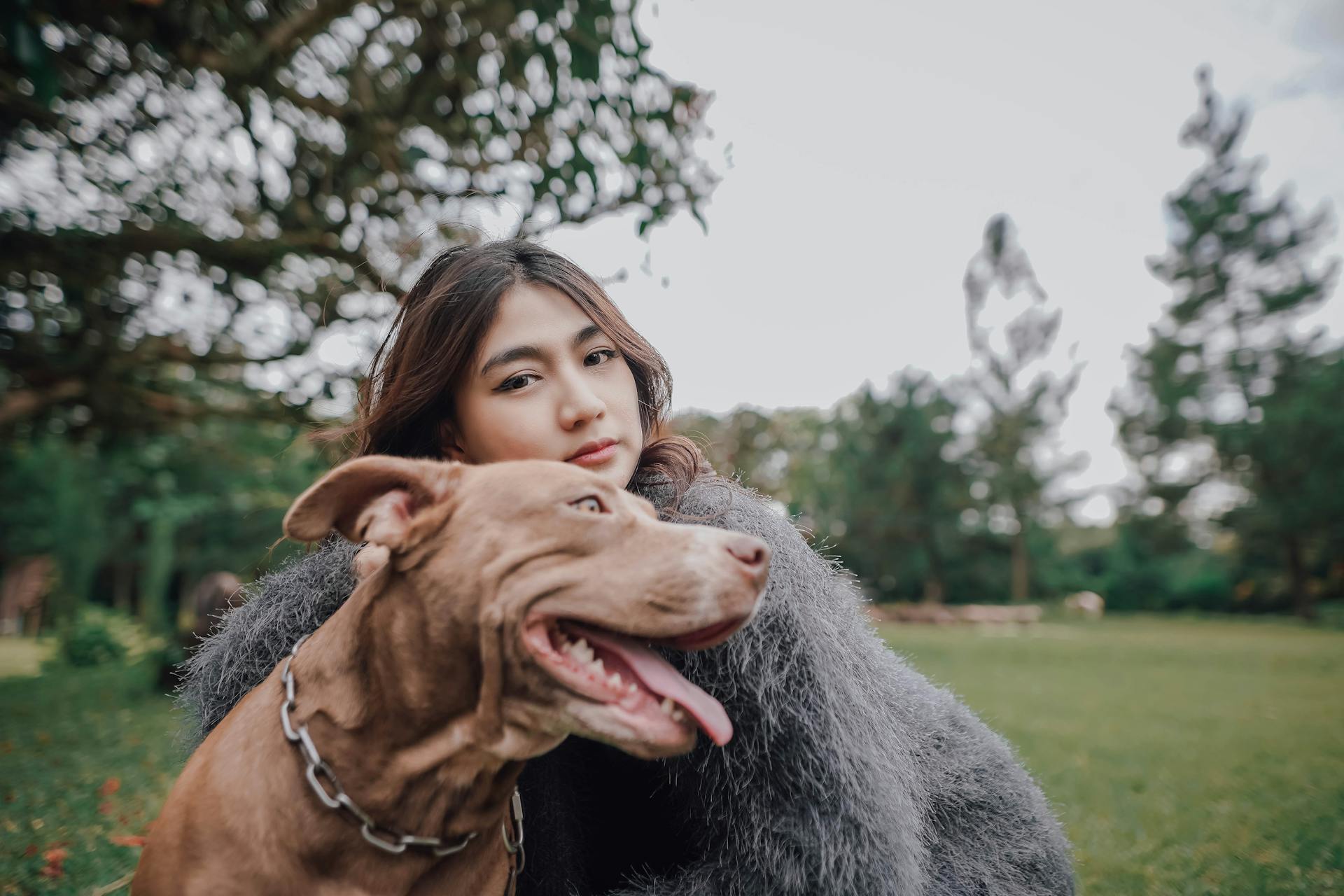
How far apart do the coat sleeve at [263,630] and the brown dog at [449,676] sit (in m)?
0.63

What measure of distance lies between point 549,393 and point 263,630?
113 centimetres

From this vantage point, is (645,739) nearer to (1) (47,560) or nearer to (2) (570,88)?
(2) (570,88)

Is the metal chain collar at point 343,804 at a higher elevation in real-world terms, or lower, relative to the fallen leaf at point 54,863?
higher

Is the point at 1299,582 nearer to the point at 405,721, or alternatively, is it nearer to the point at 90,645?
the point at 90,645

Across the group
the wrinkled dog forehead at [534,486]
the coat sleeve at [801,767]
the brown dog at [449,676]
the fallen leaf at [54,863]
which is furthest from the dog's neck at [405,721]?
the fallen leaf at [54,863]

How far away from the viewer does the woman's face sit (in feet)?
8.27

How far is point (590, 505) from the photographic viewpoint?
1.85 metres

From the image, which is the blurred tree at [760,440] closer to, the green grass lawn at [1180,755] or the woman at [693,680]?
the green grass lawn at [1180,755]

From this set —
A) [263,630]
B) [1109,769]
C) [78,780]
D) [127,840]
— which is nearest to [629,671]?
[263,630]

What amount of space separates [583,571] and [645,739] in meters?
0.35

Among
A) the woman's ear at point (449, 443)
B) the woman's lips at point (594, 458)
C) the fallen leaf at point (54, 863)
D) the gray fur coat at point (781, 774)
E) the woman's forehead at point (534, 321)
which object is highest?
the woman's forehead at point (534, 321)

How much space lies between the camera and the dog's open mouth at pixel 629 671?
166cm

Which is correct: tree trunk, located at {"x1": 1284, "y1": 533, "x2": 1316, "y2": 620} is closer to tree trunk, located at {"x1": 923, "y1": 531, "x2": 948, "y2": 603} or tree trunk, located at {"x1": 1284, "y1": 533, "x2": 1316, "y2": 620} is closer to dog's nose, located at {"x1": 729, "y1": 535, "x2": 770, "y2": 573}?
tree trunk, located at {"x1": 923, "y1": 531, "x2": 948, "y2": 603}

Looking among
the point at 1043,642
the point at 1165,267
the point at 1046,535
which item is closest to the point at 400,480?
the point at 1043,642
